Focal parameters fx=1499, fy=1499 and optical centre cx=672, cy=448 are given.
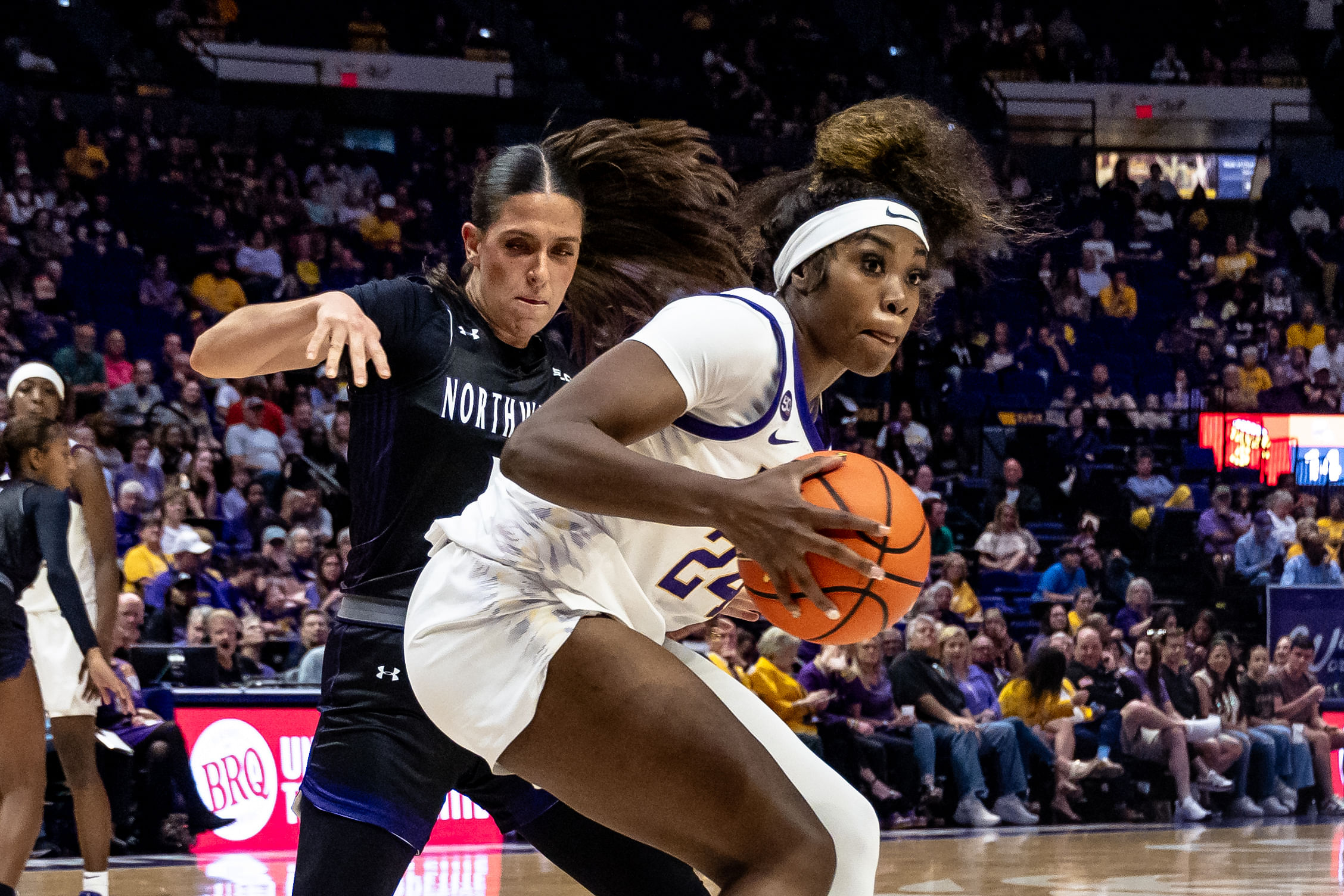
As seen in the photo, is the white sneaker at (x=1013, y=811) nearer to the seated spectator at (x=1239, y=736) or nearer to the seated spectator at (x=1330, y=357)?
the seated spectator at (x=1239, y=736)

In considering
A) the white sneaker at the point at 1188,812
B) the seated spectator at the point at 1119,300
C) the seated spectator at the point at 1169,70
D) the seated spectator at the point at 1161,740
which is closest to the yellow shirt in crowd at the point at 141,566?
the seated spectator at the point at 1161,740

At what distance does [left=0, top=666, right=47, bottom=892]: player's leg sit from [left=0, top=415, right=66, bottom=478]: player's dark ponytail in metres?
0.70

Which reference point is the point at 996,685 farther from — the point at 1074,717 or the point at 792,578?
the point at 792,578

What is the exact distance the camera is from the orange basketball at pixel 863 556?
2006mm

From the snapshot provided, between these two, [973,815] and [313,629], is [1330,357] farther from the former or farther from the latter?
[313,629]

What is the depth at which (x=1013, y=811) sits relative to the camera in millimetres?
9031

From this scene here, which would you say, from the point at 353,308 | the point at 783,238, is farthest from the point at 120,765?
the point at 783,238

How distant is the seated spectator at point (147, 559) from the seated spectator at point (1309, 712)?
7334 millimetres

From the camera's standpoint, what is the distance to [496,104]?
1798 centimetres

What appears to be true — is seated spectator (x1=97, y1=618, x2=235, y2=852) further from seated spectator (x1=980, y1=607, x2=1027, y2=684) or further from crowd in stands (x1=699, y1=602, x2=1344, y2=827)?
seated spectator (x1=980, y1=607, x2=1027, y2=684)

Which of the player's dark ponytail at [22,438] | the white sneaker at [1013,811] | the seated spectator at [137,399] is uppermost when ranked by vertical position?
the player's dark ponytail at [22,438]

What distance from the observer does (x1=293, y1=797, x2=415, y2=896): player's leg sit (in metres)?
2.56

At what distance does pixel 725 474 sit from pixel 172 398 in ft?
33.1

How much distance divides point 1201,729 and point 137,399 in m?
7.81
